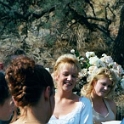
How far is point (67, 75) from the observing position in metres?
3.62

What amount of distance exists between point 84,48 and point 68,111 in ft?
22.7

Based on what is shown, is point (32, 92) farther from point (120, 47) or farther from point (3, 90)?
point (120, 47)

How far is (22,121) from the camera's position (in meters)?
2.14

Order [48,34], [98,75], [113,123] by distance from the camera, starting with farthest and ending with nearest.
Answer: [48,34] < [98,75] < [113,123]

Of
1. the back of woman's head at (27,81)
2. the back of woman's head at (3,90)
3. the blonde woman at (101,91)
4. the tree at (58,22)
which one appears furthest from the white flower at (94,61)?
the tree at (58,22)

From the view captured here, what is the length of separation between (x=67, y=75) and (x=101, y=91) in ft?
2.19

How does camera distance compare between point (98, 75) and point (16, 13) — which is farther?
point (16, 13)

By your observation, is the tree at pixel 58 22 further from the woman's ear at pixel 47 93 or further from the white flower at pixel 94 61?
the woman's ear at pixel 47 93

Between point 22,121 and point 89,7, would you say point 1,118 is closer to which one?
point 22,121

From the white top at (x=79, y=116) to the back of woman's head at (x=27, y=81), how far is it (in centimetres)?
132

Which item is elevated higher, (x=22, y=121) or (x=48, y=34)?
(x=48, y=34)

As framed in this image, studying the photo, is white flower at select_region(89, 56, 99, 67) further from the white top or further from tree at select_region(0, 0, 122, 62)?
tree at select_region(0, 0, 122, 62)

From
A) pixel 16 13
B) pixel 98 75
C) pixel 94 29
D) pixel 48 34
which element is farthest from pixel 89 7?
pixel 98 75

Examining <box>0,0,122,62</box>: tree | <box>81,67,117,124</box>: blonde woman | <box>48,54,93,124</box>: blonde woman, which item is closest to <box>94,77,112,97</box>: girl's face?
<box>81,67,117,124</box>: blonde woman
